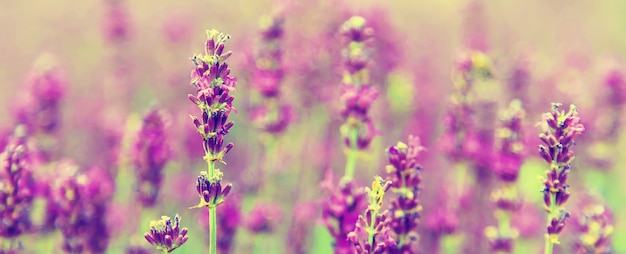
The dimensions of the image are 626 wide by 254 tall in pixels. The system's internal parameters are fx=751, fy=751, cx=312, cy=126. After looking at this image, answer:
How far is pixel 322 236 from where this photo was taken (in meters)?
4.57

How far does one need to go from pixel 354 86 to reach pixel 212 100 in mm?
1105

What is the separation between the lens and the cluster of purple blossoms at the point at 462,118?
3.99m

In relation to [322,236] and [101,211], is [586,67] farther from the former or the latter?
[101,211]

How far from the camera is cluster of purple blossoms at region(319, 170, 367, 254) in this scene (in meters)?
2.98

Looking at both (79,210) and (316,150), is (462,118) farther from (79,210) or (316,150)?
(79,210)

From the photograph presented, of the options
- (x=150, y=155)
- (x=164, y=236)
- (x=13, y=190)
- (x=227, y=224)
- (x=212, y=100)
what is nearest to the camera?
(x=212, y=100)

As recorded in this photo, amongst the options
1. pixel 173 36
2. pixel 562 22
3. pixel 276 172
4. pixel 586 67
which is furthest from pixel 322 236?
pixel 562 22

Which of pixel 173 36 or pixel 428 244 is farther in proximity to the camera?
pixel 173 36

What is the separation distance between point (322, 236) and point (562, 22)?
282 inches

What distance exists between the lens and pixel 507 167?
3473 mm

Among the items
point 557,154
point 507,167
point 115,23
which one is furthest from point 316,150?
point 557,154

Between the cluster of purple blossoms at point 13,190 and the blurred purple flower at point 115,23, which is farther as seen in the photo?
the blurred purple flower at point 115,23

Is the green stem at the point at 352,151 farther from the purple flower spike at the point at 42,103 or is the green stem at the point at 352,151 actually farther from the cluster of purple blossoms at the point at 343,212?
the purple flower spike at the point at 42,103


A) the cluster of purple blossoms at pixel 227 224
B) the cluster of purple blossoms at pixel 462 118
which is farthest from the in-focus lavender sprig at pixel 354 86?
the cluster of purple blossoms at pixel 462 118
